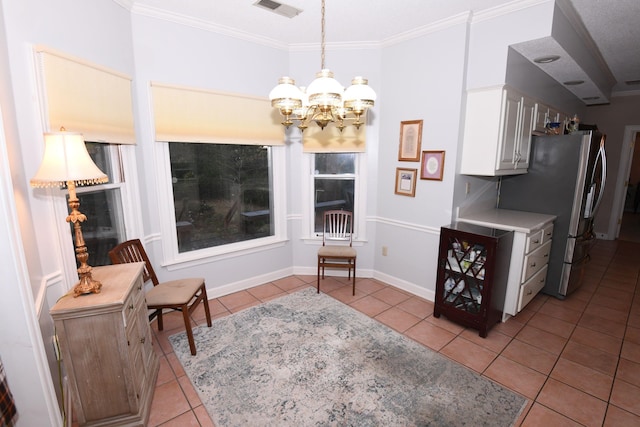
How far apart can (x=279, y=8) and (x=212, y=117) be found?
116cm

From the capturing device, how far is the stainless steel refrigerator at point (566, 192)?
3.04 m

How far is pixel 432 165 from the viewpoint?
3.15 meters

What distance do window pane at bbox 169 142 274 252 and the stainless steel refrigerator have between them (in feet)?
10.00

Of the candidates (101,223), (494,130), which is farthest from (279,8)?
(101,223)

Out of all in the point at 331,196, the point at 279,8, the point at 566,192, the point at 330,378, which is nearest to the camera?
the point at 330,378

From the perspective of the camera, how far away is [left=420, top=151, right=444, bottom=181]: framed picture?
10.1 ft

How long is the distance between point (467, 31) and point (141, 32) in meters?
2.91

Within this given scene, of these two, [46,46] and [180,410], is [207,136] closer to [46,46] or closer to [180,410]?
[46,46]

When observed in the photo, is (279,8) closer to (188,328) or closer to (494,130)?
(494,130)

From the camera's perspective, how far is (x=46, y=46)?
1.82 metres

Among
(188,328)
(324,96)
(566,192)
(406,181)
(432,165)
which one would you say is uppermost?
(324,96)

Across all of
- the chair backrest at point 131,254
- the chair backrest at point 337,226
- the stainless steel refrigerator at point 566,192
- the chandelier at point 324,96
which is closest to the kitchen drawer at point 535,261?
the stainless steel refrigerator at point 566,192

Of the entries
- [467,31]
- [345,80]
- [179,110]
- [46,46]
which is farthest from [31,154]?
[467,31]

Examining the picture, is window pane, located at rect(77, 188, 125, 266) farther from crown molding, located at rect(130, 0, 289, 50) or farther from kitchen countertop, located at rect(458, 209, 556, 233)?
kitchen countertop, located at rect(458, 209, 556, 233)
